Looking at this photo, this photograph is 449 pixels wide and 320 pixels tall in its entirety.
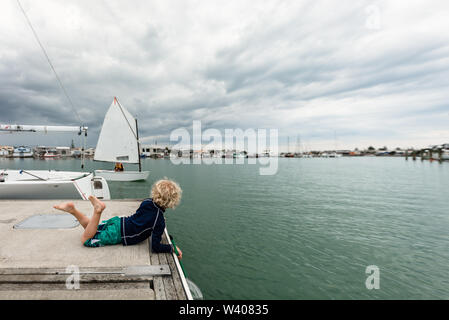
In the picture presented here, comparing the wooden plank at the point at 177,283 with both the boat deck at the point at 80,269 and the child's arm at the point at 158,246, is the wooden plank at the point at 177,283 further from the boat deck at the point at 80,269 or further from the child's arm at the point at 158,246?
the child's arm at the point at 158,246

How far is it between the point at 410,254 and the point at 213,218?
9059 mm

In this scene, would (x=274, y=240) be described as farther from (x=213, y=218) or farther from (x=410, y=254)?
(x=410, y=254)

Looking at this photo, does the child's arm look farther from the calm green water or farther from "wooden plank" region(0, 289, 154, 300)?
the calm green water

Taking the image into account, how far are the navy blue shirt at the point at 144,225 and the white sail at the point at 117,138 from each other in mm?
30364

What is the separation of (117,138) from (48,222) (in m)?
28.7

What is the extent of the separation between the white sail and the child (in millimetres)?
30190

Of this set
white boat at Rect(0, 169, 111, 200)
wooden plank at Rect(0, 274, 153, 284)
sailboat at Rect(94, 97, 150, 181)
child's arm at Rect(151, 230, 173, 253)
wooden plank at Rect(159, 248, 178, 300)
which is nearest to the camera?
wooden plank at Rect(159, 248, 178, 300)

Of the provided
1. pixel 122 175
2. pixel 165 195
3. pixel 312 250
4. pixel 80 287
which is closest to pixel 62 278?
pixel 80 287

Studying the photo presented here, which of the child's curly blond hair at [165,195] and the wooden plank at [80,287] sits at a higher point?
the child's curly blond hair at [165,195]

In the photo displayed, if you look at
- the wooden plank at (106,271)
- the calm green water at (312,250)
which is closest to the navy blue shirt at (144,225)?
the wooden plank at (106,271)

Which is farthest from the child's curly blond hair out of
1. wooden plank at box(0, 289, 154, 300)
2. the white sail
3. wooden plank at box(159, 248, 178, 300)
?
the white sail

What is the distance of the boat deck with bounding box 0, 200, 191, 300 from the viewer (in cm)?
287

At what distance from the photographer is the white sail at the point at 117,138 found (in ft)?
99.9

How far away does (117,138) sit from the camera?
103ft
